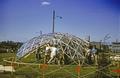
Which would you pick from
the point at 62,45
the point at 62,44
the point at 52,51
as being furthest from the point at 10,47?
the point at 52,51

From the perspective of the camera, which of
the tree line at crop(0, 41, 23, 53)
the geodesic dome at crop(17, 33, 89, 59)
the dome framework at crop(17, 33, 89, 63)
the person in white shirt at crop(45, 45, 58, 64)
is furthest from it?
the tree line at crop(0, 41, 23, 53)

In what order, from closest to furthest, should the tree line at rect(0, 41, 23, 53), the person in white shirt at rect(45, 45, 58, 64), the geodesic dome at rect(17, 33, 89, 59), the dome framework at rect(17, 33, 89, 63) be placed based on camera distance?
the person in white shirt at rect(45, 45, 58, 64) < the dome framework at rect(17, 33, 89, 63) < the geodesic dome at rect(17, 33, 89, 59) < the tree line at rect(0, 41, 23, 53)

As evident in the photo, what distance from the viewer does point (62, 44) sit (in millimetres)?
30703

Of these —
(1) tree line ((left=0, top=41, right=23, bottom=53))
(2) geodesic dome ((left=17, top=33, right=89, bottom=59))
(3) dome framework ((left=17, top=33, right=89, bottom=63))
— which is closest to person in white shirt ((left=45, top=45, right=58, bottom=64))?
(3) dome framework ((left=17, top=33, right=89, bottom=63))

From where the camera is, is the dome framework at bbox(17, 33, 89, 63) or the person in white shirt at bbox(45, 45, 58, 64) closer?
the person in white shirt at bbox(45, 45, 58, 64)

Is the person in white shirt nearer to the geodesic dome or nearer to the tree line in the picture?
the geodesic dome

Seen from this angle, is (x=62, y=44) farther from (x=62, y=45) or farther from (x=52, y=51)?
(x=52, y=51)

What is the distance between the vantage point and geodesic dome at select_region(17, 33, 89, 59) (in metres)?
29.9

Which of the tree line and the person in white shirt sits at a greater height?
the tree line

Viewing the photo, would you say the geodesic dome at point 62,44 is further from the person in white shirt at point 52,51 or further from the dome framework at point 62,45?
the person in white shirt at point 52,51

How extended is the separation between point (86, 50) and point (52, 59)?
3.88m

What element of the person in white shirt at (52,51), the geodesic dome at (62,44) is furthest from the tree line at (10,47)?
the person in white shirt at (52,51)

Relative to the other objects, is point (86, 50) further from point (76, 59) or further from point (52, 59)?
point (52, 59)

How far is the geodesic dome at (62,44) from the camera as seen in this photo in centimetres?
2993
